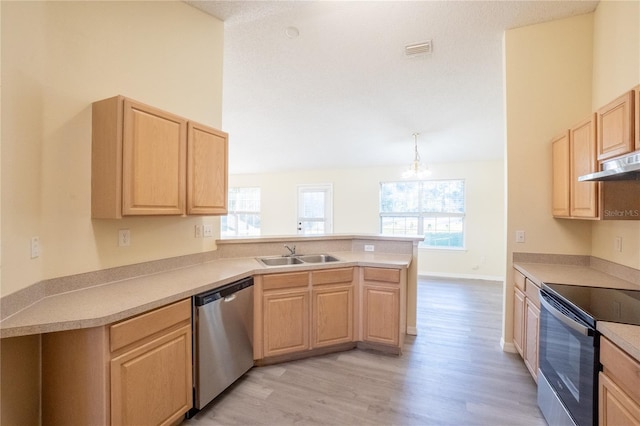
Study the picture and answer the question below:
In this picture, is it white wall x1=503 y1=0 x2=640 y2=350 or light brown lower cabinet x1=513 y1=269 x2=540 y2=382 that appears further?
white wall x1=503 y1=0 x2=640 y2=350

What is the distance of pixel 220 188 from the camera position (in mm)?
2439

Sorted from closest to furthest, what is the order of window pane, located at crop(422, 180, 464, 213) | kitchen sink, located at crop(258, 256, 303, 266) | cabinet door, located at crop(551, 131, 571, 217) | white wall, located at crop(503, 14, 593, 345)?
cabinet door, located at crop(551, 131, 571, 217) → white wall, located at crop(503, 14, 593, 345) → kitchen sink, located at crop(258, 256, 303, 266) → window pane, located at crop(422, 180, 464, 213)

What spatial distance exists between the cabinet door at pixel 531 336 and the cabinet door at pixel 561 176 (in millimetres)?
842

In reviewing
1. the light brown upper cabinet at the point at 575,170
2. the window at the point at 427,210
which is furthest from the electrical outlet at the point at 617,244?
the window at the point at 427,210

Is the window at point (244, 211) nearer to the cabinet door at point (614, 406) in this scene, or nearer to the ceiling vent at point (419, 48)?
the ceiling vent at point (419, 48)

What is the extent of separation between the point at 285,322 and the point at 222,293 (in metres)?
0.75

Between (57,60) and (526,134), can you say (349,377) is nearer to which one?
(526,134)

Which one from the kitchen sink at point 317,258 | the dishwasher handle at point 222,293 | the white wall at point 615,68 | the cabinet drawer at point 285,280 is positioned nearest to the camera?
the dishwasher handle at point 222,293

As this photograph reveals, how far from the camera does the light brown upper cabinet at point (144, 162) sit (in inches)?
67.6

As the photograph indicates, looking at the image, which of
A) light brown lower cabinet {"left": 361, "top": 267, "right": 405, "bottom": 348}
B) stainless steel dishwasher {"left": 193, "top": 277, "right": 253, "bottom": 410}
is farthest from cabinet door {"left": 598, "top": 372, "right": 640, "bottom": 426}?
stainless steel dishwasher {"left": 193, "top": 277, "right": 253, "bottom": 410}

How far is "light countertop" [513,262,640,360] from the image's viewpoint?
3.73 feet

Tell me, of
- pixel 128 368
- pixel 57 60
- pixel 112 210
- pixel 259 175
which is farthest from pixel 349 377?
pixel 259 175

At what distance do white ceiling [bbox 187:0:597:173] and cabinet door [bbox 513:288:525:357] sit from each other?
2.39 m

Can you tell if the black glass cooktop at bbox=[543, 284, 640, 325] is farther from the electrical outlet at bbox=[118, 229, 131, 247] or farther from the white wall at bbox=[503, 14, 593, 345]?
the electrical outlet at bbox=[118, 229, 131, 247]
